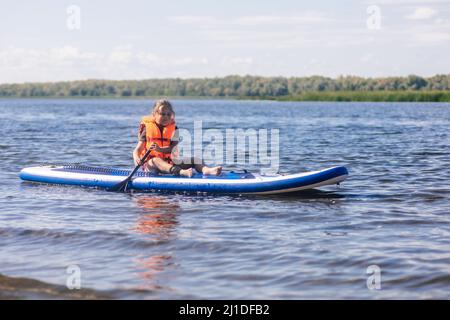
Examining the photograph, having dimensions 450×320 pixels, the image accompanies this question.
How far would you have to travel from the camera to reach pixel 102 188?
1090cm

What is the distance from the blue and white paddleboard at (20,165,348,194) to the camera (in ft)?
32.3

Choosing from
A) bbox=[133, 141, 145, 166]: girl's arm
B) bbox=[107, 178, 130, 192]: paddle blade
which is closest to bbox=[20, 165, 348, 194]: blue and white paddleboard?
bbox=[107, 178, 130, 192]: paddle blade

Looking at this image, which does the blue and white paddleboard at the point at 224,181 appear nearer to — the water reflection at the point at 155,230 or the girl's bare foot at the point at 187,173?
the girl's bare foot at the point at 187,173

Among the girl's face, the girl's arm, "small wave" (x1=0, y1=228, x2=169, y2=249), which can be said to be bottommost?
"small wave" (x1=0, y1=228, x2=169, y2=249)

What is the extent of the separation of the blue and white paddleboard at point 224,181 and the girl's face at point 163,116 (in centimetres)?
75

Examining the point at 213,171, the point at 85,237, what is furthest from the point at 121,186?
the point at 85,237

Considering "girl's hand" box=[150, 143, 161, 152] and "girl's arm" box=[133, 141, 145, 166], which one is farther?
"girl's arm" box=[133, 141, 145, 166]

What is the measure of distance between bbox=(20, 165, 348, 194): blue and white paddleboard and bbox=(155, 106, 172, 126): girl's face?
75 cm

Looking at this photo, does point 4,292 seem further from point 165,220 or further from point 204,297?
point 165,220

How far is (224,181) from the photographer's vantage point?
33.2 ft

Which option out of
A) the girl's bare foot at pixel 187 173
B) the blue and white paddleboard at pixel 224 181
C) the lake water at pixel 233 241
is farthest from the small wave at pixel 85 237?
the girl's bare foot at pixel 187 173

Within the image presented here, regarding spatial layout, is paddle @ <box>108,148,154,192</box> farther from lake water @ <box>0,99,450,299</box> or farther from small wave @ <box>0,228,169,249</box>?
small wave @ <box>0,228,169,249</box>

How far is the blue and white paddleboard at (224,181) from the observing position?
9.84m

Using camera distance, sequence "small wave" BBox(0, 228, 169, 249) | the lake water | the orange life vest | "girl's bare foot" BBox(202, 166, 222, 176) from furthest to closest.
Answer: the orange life vest, "girl's bare foot" BBox(202, 166, 222, 176), "small wave" BBox(0, 228, 169, 249), the lake water
